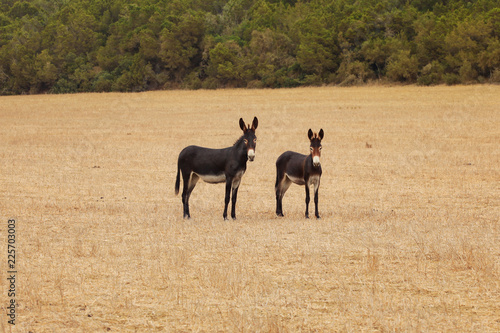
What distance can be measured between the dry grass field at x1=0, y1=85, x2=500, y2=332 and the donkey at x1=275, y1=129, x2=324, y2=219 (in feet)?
1.99

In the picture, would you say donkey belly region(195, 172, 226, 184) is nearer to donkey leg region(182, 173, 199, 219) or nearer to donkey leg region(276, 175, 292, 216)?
donkey leg region(182, 173, 199, 219)

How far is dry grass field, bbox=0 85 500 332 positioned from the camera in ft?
23.3

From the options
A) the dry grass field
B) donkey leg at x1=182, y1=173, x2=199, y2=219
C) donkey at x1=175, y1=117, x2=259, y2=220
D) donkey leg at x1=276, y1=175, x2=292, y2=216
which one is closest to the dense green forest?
the dry grass field

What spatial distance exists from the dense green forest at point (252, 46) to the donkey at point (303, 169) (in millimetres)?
45554

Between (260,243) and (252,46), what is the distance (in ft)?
221

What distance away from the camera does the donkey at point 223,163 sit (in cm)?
1188

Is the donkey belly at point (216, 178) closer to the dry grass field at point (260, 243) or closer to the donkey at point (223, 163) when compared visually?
the donkey at point (223, 163)

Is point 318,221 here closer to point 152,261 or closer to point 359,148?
point 152,261

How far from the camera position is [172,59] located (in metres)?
80.6

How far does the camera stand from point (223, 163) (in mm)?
12062

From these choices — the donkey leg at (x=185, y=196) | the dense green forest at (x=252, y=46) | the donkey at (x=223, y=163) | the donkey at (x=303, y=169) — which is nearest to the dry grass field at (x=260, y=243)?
the donkey leg at (x=185, y=196)

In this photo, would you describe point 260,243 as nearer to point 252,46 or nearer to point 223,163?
point 223,163

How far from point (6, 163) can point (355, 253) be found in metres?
15.5

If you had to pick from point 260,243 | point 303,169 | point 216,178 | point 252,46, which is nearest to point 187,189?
point 216,178
